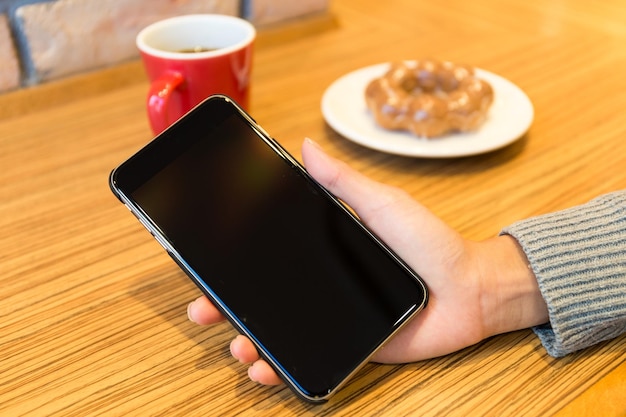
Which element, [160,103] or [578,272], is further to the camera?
[160,103]

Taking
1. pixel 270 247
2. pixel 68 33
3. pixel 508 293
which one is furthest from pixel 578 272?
pixel 68 33

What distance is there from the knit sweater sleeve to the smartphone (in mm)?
102

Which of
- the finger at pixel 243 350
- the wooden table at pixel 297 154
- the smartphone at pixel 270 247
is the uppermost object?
the smartphone at pixel 270 247

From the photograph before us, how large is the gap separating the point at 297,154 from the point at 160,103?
17 cm

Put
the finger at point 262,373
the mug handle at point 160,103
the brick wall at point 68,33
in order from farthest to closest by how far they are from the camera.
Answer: the brick wall at point 68,33
the mug handle at point 160,103
the finger at point 262,373

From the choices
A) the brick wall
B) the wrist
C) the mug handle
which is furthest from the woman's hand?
the brick wall

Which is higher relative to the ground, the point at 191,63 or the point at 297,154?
the point at 191,63

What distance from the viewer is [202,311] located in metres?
0.45

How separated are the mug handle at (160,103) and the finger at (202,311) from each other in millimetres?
241

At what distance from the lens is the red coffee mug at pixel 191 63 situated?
638 millimetres

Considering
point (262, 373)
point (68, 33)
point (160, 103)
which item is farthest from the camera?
point (68, 33)

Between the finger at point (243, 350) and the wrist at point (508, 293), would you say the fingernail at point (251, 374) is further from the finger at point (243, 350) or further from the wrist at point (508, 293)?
the wrist at point (508, 293)

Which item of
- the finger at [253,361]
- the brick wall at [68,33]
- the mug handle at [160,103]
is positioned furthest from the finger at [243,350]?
the brick wall at [68,33]

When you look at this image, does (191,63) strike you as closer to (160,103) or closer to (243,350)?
(160,103)
